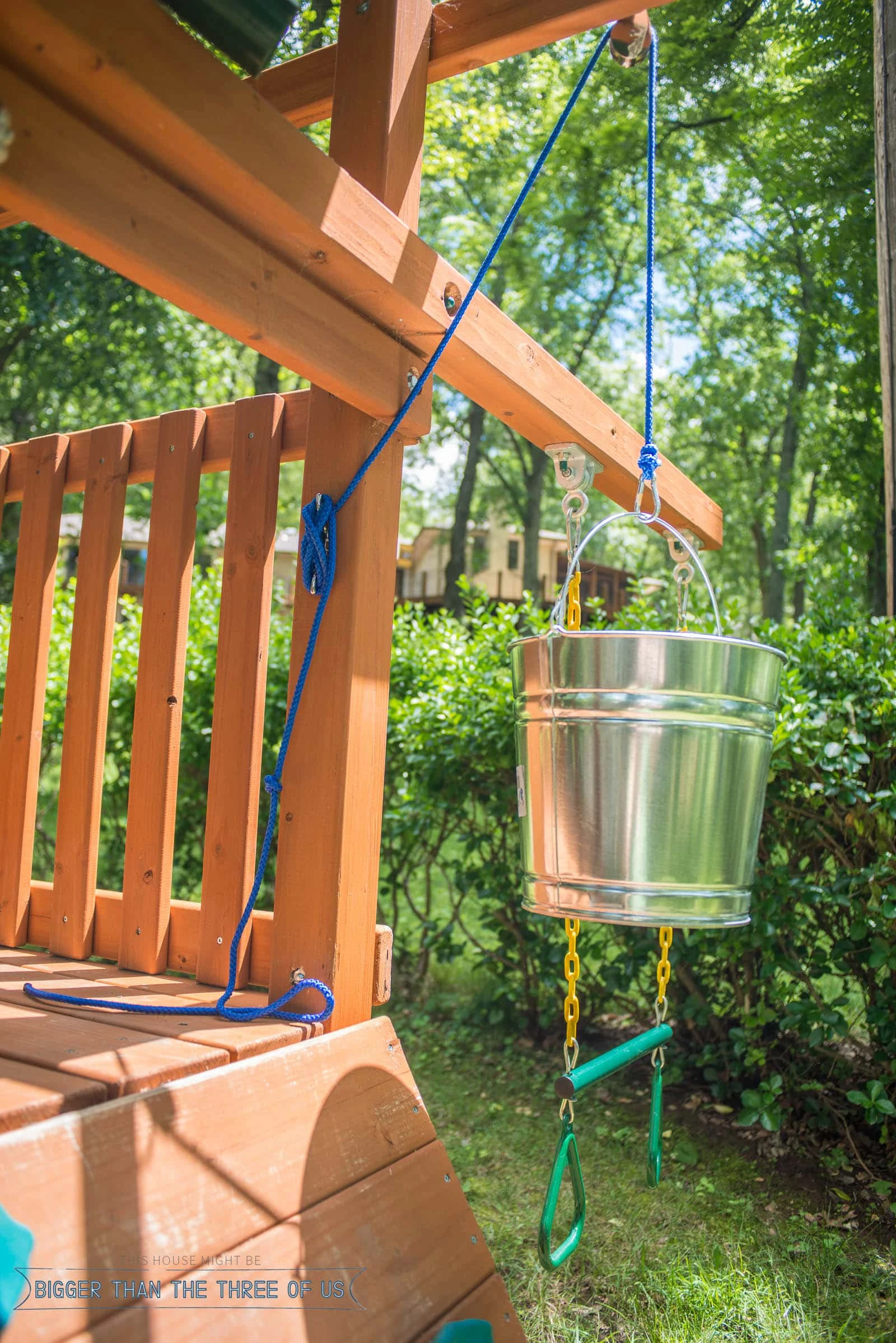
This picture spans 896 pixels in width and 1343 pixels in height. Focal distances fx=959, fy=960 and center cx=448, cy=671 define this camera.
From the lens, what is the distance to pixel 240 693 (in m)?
2.04

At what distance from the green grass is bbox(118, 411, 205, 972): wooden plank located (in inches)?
55.4

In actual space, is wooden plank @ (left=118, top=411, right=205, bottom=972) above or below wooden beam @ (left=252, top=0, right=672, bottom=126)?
below

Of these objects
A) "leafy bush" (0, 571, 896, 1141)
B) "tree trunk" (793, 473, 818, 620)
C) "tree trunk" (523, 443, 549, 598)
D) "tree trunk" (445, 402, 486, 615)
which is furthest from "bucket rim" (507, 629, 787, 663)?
"tree trunk" (793, 473, 818, 620)

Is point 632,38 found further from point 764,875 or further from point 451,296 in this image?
point 764,875

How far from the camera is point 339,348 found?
5.55 ft

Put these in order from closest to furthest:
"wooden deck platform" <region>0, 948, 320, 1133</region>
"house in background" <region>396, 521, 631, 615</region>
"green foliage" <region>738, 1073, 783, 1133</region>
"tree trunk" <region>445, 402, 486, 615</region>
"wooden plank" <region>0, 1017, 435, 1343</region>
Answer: "wooden plank" <region>0, 1017, 435, 1343</region>
"wooden deck platform" <region>0, 948, 320, 1133</region>
"green foliage" <region>738, 1073, 783, 1133</region>
"tree trunk" <region>445, 402, 486, 615</region>
"house in background" <region>396, 521, 631, 615</region>

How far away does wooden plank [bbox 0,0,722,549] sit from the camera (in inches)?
46.6

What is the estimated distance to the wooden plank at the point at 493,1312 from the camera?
5.08 ft

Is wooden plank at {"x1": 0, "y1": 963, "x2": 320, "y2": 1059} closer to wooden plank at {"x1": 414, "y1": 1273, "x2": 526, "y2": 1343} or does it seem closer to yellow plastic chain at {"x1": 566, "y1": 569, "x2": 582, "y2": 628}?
wooden plank at {"x1": 414, "y1": 1273, "x2": 526, "y2": 1343}

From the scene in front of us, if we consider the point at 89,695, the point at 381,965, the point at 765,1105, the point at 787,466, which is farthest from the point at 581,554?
the point at 787,466

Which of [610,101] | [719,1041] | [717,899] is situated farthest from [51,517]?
[610,101]

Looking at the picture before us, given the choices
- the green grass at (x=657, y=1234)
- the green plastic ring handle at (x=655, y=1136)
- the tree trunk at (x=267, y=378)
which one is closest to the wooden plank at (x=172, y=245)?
the green plastic ring handle at (x=655, y=1136)

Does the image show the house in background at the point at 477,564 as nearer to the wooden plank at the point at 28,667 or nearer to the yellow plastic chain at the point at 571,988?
the wooden plank at the point at 28,667

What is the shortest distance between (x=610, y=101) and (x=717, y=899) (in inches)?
558
